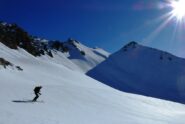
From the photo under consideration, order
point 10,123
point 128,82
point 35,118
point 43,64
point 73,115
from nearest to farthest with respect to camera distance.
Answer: point 10,123, point 35,118, point 73,115, point 43,64, point 128,82

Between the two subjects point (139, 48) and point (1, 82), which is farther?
point (139, 48)

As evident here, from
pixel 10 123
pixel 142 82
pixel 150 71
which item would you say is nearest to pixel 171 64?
pixel 150 71

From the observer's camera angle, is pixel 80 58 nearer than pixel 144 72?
No

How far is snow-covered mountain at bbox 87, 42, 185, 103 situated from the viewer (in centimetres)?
13375

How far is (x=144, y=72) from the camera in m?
159

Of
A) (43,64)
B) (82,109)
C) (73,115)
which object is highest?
(43,64)

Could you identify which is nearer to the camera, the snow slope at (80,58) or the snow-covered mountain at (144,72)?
the snow-covered mountain at (144,72)

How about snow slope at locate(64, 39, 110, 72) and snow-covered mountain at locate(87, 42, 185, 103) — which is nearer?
snow-covered mountain at locate(87, 42, 185, 103)

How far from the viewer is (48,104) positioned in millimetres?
25516

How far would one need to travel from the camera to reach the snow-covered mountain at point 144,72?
133750 mm

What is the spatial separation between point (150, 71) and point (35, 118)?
147 m

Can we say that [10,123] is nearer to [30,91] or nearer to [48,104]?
[48,104]

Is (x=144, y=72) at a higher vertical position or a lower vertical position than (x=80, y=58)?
higher

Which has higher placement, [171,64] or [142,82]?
[171,64]
